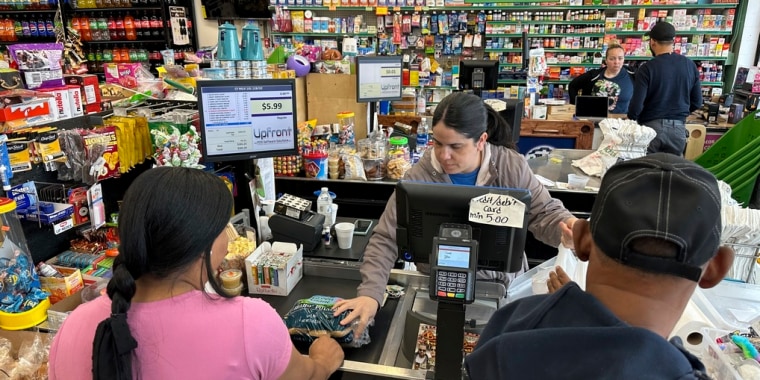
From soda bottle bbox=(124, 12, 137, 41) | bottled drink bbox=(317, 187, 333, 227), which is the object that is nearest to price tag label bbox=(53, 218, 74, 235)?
bottled drink bbox=(317, 187, 333, 227)

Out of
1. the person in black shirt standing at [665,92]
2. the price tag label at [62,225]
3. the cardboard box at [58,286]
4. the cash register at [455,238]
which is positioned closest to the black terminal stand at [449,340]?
the cash register at [455,238]

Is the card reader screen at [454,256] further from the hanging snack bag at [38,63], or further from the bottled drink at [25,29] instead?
the bottled drink at [25,29]

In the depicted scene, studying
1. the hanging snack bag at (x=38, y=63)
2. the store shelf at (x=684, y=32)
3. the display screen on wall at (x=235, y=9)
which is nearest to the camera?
the hanging snack bag at (x=38, y=63)

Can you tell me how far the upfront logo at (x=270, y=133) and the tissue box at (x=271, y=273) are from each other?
2.44 ft

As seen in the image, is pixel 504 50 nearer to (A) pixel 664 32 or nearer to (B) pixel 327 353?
(A) pixel 664 32

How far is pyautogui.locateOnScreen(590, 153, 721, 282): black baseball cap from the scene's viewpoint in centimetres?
72

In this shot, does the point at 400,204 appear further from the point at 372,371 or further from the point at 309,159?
the point at 309,159

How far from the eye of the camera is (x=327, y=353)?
56.2 inches

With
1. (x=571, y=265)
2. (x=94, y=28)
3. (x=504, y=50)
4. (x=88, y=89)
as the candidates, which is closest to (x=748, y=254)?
(x=571, y=265)

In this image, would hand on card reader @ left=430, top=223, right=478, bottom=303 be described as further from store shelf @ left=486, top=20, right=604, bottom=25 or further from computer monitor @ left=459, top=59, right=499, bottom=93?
store shelf @ left=486, top=20, right=604, bottom=25

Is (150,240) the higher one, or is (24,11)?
(24,11)

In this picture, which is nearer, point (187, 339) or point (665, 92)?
point (187, 339)

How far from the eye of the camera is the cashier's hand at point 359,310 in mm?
1566

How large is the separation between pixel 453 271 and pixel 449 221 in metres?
A: 0.29
